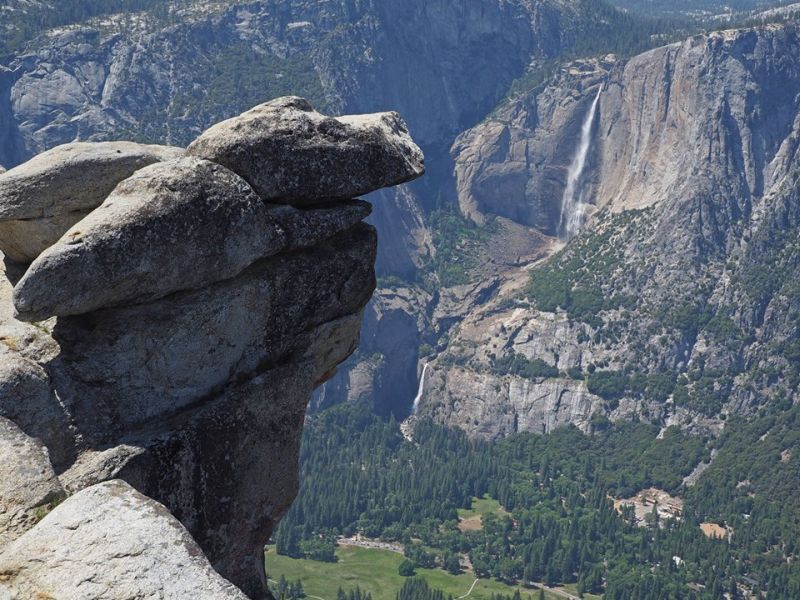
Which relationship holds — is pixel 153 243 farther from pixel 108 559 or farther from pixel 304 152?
pixel 108 559

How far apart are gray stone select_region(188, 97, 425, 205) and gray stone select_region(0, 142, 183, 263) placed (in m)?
1.94

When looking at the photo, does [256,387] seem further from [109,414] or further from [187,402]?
[109,414]

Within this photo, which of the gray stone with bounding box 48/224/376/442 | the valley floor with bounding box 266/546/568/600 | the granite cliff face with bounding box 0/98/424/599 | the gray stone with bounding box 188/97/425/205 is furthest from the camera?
the valley floor with bounding box 266/546/568/600

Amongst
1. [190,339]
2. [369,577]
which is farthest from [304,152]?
[369,577]

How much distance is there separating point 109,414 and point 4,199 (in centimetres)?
573

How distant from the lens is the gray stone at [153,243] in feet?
87.2

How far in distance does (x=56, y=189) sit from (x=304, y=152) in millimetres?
5786

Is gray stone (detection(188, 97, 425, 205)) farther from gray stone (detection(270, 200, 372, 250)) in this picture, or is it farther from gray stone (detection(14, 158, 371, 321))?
gray stone (detection(14, 158, 371, 321))

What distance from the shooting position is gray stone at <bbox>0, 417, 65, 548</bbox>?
23.6 meters

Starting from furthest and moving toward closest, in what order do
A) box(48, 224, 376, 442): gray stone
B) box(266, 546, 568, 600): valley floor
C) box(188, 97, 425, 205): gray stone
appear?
1. box(266, 546, 568, 600): valley floor
2. box(188, 97, 425, 205): gray stone
3. box(48, 224, 376, 442): gray stone

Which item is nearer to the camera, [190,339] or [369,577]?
Answer: [190,339]

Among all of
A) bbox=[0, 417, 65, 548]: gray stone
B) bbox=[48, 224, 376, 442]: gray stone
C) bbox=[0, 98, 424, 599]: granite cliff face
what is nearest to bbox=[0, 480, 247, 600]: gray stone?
bbox=[0, 98, 424, 599]: granite cliff face

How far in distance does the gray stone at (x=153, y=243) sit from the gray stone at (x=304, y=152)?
2.40 feet

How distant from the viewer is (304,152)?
31.1m
